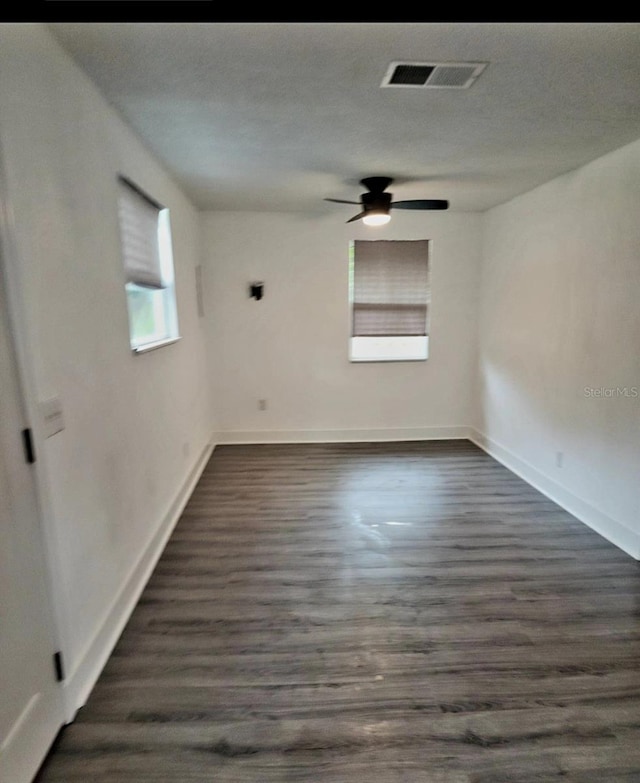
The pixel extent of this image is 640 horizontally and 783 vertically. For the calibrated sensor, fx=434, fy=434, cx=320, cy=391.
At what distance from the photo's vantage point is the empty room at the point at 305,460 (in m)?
1.46

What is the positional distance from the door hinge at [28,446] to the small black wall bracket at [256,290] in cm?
336

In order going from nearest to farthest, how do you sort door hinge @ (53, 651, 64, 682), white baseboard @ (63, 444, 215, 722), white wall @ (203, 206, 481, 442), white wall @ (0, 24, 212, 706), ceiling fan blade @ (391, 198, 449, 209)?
white wall @ (0, 24, 212, 706) < door hinge @ (53, 651, 64, 682) < white baseboard @ (63, 444, 215, 722) < ceiling fan blade @ (391, 198, 449, 209) < white wall @ (203, 206, 481, 442)

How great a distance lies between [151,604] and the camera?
2.24 meters

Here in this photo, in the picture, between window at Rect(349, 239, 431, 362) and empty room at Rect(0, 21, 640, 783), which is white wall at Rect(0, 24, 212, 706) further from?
window at Rect(349, 239, 431, 362)

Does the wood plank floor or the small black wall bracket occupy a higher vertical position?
the small black wall bracket

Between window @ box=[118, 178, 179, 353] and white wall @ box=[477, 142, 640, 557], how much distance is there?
2.90 m

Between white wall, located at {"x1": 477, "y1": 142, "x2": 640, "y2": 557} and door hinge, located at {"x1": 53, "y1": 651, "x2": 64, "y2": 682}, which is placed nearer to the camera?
door hinge, located at {"x1": 53, "y1": 651, "x2": 64, "y2": 682}

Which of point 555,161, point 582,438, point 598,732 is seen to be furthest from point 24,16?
point 582,438

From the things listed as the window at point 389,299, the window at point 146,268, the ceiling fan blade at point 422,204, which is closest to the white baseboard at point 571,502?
A: the window at point 389,299

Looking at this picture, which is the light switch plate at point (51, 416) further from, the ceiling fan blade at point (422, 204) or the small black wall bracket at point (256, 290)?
the small black wall bracket at point (256, 290)

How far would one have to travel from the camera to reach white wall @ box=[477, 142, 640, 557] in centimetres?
266

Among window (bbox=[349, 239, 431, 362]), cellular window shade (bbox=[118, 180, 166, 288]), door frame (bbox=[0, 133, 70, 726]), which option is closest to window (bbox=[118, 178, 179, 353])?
cellular window shade (bbox=[118, 180, 166, 288])

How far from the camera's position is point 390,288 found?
4680 millimetres

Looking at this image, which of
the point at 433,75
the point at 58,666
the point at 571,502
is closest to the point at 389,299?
the point at 571,502
